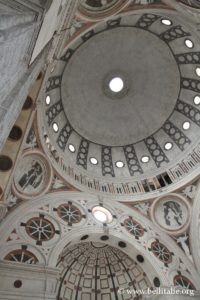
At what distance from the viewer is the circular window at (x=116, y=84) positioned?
18625mm

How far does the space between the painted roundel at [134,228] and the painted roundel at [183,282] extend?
2548mm

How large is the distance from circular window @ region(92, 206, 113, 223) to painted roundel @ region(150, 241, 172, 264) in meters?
2.54

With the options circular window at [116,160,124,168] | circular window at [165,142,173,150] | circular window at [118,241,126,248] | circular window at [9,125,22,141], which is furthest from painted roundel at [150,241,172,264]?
circular window at [9,125,22,141]

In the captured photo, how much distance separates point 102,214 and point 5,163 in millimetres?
6420

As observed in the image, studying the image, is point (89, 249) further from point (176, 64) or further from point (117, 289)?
point (176, 64)

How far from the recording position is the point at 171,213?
49.6 feet

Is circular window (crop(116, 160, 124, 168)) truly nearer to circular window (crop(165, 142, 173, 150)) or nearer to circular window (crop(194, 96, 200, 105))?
circular window (crop(165, 142, 173, 150))

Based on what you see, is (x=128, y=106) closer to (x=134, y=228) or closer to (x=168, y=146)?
(x=168, y=146)

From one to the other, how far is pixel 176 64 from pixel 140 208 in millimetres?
9055

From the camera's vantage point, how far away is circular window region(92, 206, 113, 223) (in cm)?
1389

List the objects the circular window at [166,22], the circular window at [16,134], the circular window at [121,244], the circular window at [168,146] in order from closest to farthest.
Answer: the circular window at [16,134], the circular window at [121,244], the circular window at [166,22], the circular window at [168,146]

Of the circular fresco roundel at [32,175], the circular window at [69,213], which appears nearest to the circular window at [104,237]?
the circular window at [69,213]

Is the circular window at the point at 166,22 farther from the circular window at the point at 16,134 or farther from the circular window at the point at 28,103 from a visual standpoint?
the circular window at the point at 16,134

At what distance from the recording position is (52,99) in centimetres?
1577
